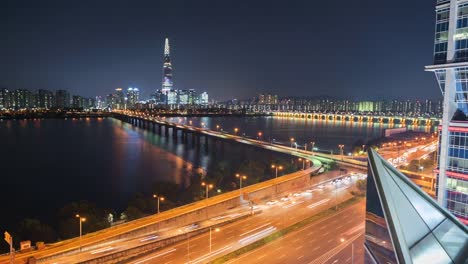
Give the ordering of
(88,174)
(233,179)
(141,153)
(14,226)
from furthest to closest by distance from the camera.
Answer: (141,153), (88,174), (233,179), (14,226)

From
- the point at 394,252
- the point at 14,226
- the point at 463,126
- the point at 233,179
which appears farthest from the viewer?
the point at 233,179

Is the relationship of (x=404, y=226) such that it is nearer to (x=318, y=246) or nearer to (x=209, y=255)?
(x=318, y=246)

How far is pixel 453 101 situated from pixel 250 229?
435 inches

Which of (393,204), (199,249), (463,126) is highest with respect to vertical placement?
(463,126)

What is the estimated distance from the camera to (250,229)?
59.0ft

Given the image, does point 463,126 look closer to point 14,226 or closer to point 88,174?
point 14,226

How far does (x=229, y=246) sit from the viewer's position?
15820 millimetres

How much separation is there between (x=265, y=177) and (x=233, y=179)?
337 cm

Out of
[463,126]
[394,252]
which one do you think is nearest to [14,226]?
[394,252]

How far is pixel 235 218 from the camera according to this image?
19547mm

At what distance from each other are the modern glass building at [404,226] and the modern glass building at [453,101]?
21.8 ft

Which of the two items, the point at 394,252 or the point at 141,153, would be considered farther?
the point at 141,153

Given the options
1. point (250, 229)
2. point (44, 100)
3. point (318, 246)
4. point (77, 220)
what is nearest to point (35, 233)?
point (77, 220)

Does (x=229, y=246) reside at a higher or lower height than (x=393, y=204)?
lower
